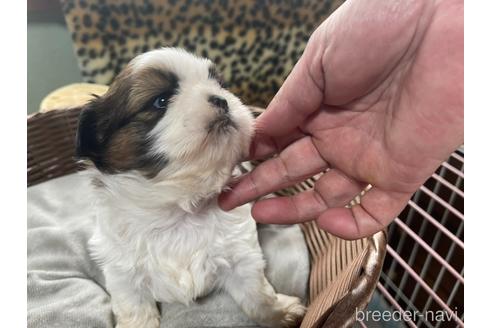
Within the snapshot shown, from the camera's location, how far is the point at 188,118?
104cm

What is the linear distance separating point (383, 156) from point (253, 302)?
666 millimetres

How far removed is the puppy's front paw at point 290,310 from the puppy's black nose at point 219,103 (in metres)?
0.79

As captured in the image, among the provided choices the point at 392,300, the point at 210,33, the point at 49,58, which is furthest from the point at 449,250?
the point at 49,58

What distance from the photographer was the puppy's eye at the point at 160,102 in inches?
44.2

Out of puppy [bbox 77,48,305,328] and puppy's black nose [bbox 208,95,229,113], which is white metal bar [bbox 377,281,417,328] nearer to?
puppy [bbox 77,48,305,328]

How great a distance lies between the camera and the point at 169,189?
1.16m

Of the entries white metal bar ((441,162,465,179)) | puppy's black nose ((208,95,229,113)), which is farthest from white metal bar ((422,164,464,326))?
puppy's black nose ((208,95,229,113))

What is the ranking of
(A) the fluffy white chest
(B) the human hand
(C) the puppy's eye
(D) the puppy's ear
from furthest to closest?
1. (A) the fluffy white chest
2. (D) the puppy's ear
3. (C) the puppy's eye
4. (B) the human hand

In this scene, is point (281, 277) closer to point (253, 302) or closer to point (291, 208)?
point (253, 302)

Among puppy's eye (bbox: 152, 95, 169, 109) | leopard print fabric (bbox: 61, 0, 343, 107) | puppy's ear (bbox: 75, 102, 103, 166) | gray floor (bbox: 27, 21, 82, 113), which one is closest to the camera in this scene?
puppy's eye (bbox: 152, 95, 169, 109)

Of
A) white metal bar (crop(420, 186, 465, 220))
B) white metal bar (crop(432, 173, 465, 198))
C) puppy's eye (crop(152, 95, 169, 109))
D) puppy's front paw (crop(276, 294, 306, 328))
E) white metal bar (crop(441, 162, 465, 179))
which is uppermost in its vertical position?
puppy's eye (crop(152, 95, 169, 109))

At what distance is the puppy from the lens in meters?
1.08

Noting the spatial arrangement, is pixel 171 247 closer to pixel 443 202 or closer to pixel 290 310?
pixel 290 310

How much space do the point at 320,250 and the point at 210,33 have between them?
155cm
